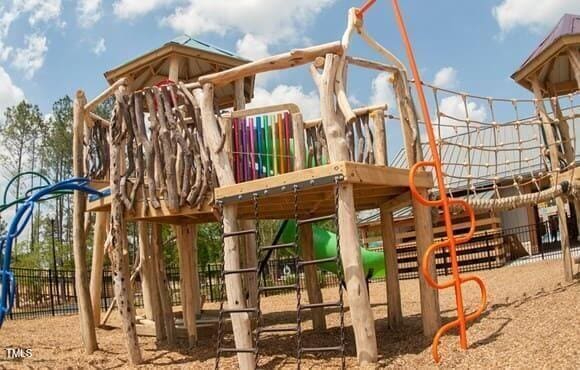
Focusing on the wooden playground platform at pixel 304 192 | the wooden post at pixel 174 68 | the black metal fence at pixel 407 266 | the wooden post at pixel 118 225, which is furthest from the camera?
the black metal fence at pixel 407 266

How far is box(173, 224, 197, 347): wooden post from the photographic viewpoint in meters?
8.39

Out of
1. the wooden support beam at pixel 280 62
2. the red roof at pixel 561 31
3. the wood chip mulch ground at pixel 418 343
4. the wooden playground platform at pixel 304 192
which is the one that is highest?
the red roof at pixel 561 31

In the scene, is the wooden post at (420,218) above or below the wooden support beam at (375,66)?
below

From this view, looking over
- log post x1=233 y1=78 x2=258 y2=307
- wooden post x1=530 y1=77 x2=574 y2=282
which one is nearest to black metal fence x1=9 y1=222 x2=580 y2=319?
log post x1=233 y1=78 x2=258 y2=307

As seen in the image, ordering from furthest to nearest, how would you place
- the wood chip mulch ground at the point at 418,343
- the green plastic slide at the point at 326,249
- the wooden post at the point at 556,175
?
the green plastic slide at the point at 326,249, the wooden post at the point at 556,175, the wood chip mulch ground at the point at 418,343

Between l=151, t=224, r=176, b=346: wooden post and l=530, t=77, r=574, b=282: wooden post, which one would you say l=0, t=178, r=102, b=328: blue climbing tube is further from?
l=530, t=77, r=574, b=282: wooden post

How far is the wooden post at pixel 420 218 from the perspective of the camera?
6895mm

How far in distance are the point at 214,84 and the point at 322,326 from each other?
14.2 ft

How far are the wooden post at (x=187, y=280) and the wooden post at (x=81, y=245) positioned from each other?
1.34 meters

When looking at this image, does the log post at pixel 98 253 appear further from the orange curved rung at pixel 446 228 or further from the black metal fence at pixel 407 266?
the black metal fence at pixel 407 266

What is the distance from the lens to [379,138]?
26.7 feet

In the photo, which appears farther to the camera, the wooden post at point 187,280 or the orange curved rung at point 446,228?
the wooden post at point 187,280

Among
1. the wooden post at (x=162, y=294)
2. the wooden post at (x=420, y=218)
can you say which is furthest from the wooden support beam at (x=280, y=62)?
the wooden post at (x=162, y=294)

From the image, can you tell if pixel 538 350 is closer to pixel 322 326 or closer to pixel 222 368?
pixel 222 368
